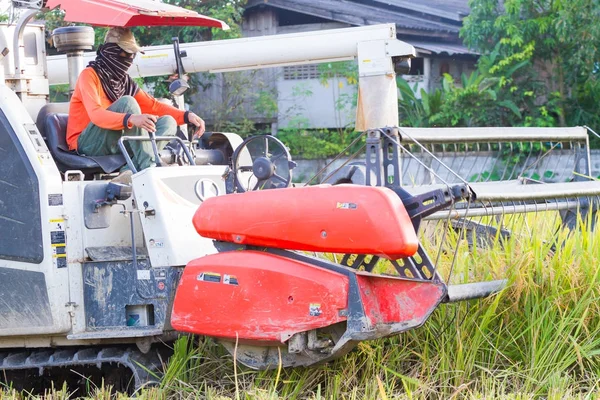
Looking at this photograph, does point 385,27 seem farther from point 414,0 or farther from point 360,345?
point 414,0

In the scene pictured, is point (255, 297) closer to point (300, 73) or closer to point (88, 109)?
point (88, 109)

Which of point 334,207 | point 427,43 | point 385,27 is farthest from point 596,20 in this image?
point 334,207

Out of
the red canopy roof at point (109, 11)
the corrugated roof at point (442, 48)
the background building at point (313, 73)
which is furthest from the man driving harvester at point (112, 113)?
the corrugated roof at point (442, 48)

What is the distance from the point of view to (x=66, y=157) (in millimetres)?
6500

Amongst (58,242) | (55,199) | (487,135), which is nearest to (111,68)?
(55,199)

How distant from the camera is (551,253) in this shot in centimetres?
588

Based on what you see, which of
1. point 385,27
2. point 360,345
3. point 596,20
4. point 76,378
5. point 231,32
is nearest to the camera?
point 360,345

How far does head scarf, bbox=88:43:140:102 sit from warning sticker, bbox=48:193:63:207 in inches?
40.3

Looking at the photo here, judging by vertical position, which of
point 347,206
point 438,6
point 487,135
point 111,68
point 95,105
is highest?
point 438,6

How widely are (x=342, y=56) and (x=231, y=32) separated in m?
10.1

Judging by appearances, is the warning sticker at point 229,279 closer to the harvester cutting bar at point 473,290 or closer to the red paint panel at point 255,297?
the red paint panel at point 255,297

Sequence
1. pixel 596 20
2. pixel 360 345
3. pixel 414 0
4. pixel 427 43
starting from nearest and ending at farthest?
pixel 360 345, pixel 596 20, pixel 427 43, pixel 414 0

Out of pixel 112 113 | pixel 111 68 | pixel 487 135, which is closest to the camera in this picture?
pixel 487 135

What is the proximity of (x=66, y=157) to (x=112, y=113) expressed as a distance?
1.50 feet
